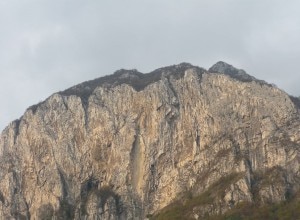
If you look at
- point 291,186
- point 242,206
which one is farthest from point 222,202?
point 291,186

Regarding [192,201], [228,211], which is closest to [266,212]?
[228,211]

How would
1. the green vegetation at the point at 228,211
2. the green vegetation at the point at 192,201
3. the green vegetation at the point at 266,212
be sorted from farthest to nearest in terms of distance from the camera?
the green vegetation at the point at 192,201 < the green vegetation at the point at 228,211 < the green vegetation at the point at 266,212

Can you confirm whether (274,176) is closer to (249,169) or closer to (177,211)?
(249,169)

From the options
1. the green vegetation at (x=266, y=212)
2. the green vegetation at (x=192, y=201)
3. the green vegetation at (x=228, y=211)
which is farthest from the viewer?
the green vegetation at (x=192, y=201)

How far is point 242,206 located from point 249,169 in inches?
609

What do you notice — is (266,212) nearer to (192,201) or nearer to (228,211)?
(228,211)

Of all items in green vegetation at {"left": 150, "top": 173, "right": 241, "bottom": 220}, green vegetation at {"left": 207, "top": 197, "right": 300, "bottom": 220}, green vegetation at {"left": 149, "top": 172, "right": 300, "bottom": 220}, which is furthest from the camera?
green vegetation at {"left": 150, "top": 173, "right": 241, "bottom": 220}

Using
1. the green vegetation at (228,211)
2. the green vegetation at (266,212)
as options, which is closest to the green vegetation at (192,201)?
the green vegetation at (228,211)

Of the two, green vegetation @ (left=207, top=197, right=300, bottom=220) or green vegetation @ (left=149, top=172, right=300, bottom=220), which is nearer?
green vegetation @ (left=207, top=197, right=300, bottom=220)

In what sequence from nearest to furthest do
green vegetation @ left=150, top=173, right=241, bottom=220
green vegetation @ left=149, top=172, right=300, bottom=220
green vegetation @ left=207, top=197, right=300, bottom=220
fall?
green vegetation @ left=207, top=197, right=300, bottom=220 → green vegetation @ left=149, top=172, right=300, bottom=220 → green vegetation @ left=150, top=173, right=241, bottom=220

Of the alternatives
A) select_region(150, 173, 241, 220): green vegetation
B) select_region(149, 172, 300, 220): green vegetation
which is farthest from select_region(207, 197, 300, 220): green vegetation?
select_region(150, 173, 241, 220): green vegetation

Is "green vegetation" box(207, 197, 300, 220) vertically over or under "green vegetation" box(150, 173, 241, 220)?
under

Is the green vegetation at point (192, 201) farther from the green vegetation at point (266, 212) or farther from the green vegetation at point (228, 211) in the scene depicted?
the green vegetation at point (266, 212)

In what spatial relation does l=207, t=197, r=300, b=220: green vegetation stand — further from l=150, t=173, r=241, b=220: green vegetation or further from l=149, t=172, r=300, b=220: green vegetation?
l=150, t=173, r=241, b=220: green vegetation
